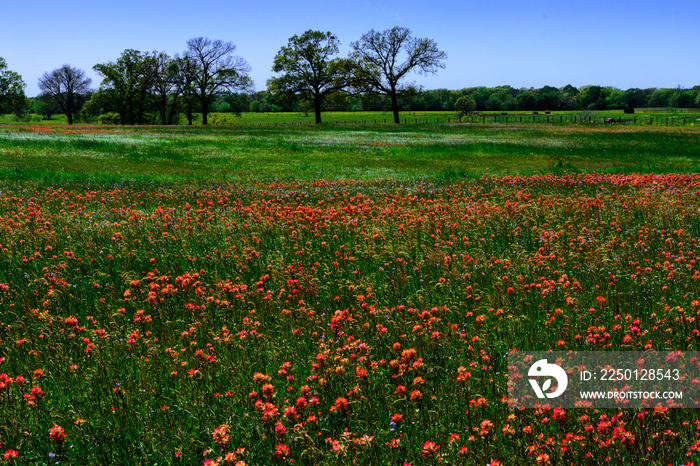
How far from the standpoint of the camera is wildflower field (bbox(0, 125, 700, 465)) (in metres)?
3.04

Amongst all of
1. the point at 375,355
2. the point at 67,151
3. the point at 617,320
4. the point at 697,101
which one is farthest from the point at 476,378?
the point at 697,101

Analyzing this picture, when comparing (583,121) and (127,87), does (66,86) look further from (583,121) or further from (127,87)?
(583,121)

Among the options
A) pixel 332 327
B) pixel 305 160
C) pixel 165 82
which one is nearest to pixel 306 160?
pixel 305 160

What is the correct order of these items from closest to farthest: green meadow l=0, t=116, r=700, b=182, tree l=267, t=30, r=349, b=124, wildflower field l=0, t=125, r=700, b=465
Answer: wildflower field l=0, t=125, r=700, b=465
green meadow l=0, t=116, r=700, b=182
tree l=267, t=30, r=349, b=124

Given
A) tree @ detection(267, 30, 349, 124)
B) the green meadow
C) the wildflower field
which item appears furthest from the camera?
tree @ detection(267, 30, 349, 124)

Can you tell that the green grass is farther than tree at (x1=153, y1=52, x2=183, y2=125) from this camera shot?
No

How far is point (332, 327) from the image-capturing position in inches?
167

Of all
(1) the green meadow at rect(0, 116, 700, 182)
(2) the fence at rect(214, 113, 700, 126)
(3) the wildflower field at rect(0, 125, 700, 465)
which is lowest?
(3) the wildflower field at rect(0, 125, 700, 465)

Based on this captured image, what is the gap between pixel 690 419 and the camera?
3.14 metres

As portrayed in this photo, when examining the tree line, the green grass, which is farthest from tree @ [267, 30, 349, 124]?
the green grass

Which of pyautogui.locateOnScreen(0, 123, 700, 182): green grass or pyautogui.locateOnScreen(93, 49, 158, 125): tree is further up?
pyautogui.locateOnScreen(93, 49, 158, 125): tree

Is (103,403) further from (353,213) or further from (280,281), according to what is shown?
(353,213)

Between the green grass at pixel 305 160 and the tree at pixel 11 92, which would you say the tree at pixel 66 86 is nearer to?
the tree at pixel 11 92

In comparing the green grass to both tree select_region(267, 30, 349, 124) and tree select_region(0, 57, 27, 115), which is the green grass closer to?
tree select_region(267, 30, 349, 124)
